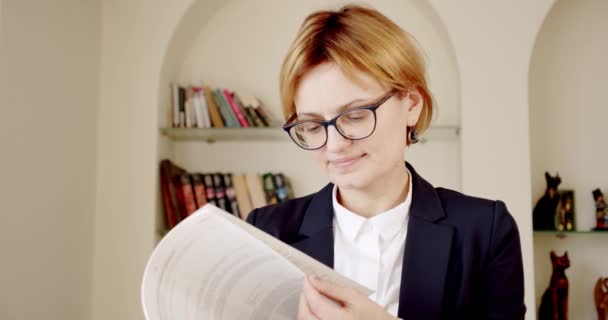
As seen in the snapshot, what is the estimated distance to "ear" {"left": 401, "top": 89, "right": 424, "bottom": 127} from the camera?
1084 mm

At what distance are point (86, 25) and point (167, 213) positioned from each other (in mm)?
1037

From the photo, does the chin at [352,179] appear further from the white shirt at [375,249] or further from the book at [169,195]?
the book at [169,195]

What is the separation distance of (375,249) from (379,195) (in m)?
0.11

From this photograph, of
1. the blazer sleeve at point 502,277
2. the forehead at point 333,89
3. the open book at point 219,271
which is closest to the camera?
the open book at point 219,271

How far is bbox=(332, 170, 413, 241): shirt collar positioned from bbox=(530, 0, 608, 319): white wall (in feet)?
6.46

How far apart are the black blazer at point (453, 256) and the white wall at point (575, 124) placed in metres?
1.91

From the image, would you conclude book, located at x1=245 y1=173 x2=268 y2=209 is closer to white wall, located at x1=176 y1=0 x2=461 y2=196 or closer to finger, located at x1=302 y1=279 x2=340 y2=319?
white wall, located at x1=176 y1=0 x2=461 y2=196

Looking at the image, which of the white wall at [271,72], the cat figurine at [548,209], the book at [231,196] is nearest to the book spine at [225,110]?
the white wall at [271,72]

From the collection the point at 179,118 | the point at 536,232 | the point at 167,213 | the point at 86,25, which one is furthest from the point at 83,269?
the point at 536,232

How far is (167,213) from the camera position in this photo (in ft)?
9.44

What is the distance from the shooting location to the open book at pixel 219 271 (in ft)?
2.35

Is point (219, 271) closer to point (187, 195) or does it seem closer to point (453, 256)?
point (453, 256)

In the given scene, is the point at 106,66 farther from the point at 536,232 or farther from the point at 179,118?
the point at 536,232

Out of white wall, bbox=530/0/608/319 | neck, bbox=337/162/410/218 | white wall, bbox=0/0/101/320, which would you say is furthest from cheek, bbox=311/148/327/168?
white wall, bbox=530/0/608/319
